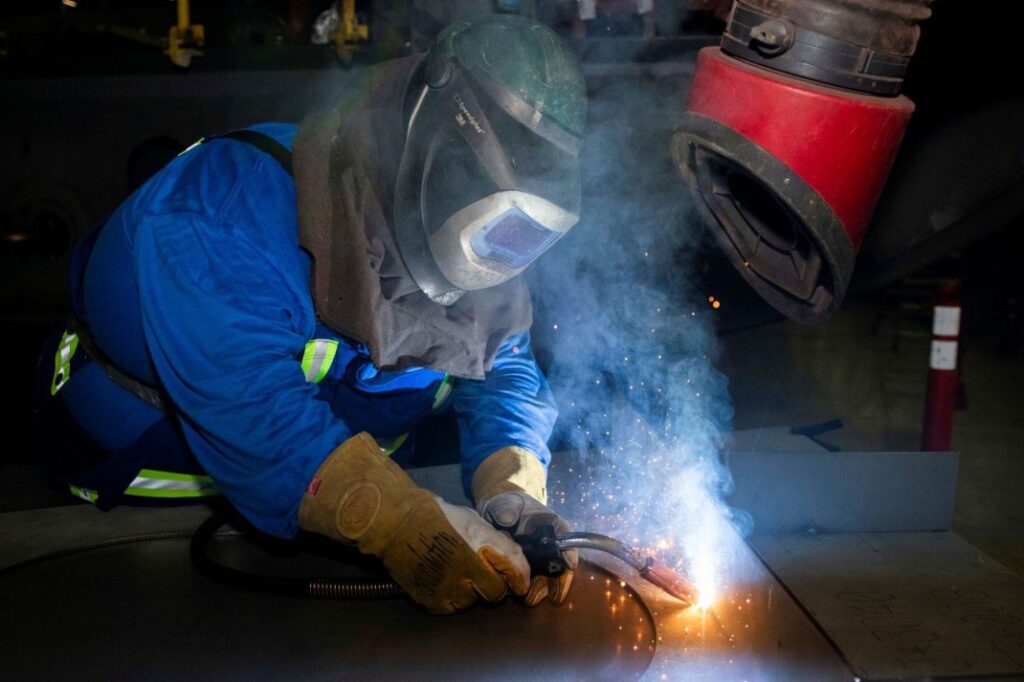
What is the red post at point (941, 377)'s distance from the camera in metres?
2.97

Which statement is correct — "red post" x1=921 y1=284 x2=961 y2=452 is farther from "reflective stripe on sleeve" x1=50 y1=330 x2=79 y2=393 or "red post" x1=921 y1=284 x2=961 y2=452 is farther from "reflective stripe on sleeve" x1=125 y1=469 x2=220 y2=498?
"reflective stripe on sleeve" x1=50 y1=330 x2=79 y2=393

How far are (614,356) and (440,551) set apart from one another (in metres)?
1.13

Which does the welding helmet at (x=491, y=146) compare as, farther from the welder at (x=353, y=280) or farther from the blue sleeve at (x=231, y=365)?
the blue sleeve at (x=231, y=365)

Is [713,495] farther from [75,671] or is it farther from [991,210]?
[75,671]

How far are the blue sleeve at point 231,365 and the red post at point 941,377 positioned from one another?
2.33 meters

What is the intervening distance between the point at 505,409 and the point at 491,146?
2.14 feet

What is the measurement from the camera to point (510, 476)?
1665 mm

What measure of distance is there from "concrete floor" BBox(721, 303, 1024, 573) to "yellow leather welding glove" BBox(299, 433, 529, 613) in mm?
2049

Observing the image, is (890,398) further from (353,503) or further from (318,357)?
(353,503)

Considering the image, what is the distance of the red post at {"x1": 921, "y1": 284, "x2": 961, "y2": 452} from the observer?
297 cm

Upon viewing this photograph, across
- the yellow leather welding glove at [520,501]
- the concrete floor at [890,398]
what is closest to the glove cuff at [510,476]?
the yellow leather welding glove at [520,501]

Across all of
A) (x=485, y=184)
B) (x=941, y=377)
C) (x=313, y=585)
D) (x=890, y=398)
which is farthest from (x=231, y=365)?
(x=890, y=398)

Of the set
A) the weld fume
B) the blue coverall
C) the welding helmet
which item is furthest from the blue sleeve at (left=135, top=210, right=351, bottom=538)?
the weld fume

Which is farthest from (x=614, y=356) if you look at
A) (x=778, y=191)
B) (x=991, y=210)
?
(x=778, y=191)
